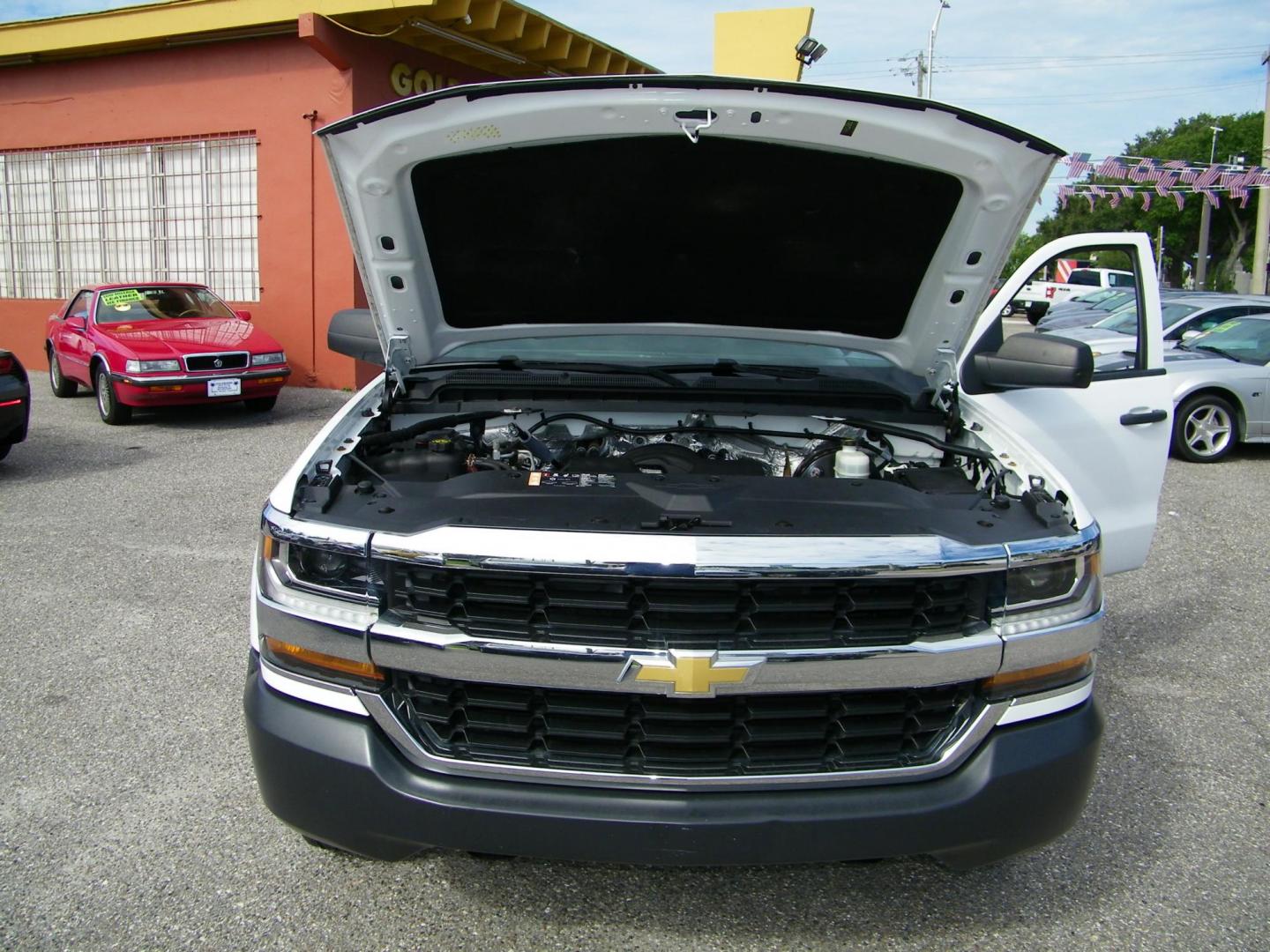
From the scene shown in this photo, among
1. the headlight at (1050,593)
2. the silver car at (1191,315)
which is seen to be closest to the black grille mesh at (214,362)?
the silver car at (1191,315)

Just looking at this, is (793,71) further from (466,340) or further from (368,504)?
(368,504)

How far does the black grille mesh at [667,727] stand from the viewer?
208cm

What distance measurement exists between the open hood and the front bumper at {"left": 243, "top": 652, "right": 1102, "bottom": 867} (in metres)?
1.50

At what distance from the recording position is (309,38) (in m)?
10.5

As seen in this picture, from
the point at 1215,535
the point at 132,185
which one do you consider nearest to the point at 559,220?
the point at 1215,535

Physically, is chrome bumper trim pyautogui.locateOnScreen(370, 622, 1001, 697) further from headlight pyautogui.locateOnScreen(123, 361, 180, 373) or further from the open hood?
headlight pyautogui.locateOnScreen(123, 361, 180, 373)

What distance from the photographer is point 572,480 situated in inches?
103

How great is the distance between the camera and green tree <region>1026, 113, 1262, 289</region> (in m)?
48.8

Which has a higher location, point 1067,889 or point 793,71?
point 793,71

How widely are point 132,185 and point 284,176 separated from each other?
287cm

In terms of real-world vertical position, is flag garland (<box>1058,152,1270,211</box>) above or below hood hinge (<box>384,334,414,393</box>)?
above

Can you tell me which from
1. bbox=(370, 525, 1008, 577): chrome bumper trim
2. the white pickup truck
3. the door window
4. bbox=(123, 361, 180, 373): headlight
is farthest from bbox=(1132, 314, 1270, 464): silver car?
the white pickup truck

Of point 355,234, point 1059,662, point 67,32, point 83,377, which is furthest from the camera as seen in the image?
point 67,32

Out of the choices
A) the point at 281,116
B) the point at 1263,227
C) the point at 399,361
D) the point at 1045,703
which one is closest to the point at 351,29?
the point at 281,116
